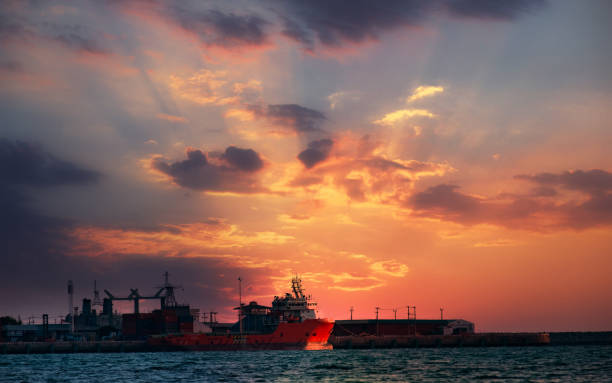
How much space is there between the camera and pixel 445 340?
171000 millimetres

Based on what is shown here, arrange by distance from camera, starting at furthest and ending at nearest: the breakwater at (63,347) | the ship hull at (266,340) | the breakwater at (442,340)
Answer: the breakwater at (63,347) → the breakwater at (442,340) → the ship hull at (266,340)

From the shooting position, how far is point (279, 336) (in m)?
133

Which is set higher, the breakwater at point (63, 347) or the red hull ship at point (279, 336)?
the red hull ship at point (279, 336)

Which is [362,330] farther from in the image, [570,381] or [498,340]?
[570,381]

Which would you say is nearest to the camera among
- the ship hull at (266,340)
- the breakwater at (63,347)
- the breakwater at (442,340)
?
the ship hull at (266,340)

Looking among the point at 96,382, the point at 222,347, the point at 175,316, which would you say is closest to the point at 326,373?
the point at 96,382

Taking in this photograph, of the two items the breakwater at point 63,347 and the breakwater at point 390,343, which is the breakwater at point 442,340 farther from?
the breakwater at point 63,347

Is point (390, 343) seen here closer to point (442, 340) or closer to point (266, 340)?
point (442, 340)

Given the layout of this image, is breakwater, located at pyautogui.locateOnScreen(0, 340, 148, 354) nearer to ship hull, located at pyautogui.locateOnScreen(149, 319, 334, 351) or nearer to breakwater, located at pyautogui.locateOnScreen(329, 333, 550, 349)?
ship hull, located at pyautogui.locateOnScreen(149, 319, 334, 351)

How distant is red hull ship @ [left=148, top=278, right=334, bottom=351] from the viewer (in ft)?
426

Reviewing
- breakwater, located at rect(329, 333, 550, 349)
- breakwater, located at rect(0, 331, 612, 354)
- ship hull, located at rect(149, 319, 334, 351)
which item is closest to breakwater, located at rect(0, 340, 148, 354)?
breakwater, located at rect(0, 331, 612, 354)

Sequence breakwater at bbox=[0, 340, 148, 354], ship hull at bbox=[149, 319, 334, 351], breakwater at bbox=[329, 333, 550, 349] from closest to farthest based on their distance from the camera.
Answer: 1. ship hull at bbox=[149, 319, 334, 351]
2. breakwater at bbox=[329, 333, 550, 349]
3. breakwater at bbox=[0, 340, 148, 354]

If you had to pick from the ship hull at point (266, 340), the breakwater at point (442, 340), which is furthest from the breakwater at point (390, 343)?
the ship hull at point (266, 340)

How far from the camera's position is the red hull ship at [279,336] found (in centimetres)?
12975
